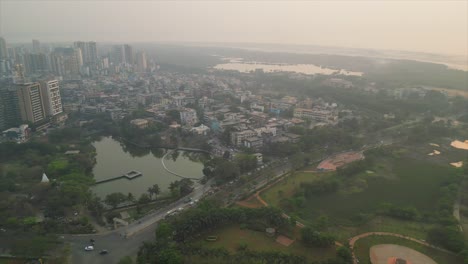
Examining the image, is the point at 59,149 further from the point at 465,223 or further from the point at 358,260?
the point at 465,223

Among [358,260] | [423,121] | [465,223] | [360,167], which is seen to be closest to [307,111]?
[423,121]

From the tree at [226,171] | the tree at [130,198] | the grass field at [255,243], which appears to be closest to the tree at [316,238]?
the grass field at [255,243]

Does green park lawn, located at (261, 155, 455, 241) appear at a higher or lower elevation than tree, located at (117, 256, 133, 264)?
lower

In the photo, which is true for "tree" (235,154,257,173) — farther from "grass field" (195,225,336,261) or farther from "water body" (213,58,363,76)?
"water body" (213,58,363,76)

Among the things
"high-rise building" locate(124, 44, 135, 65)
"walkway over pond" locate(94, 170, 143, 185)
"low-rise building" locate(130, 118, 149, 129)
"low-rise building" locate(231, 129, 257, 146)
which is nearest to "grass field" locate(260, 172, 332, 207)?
"low-rise building" locate(231, 129, 257, 146)

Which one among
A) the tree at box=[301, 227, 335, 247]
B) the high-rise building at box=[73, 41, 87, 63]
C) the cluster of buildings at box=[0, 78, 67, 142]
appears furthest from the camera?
the high-rise building at box=[73, 41, 87, 63]

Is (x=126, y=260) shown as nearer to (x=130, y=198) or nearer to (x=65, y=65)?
(x=130, y=198)

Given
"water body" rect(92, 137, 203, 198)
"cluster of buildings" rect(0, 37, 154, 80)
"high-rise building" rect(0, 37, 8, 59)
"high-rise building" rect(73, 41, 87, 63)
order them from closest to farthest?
"water body" rect(92, 137, 203, 198) < "cluster of buildings" rect(0, 37, 154, 80) < "high-rise building" rect(0, 37, 8, 59) < "high-rise building" rect(73, 41, 87, 63)
